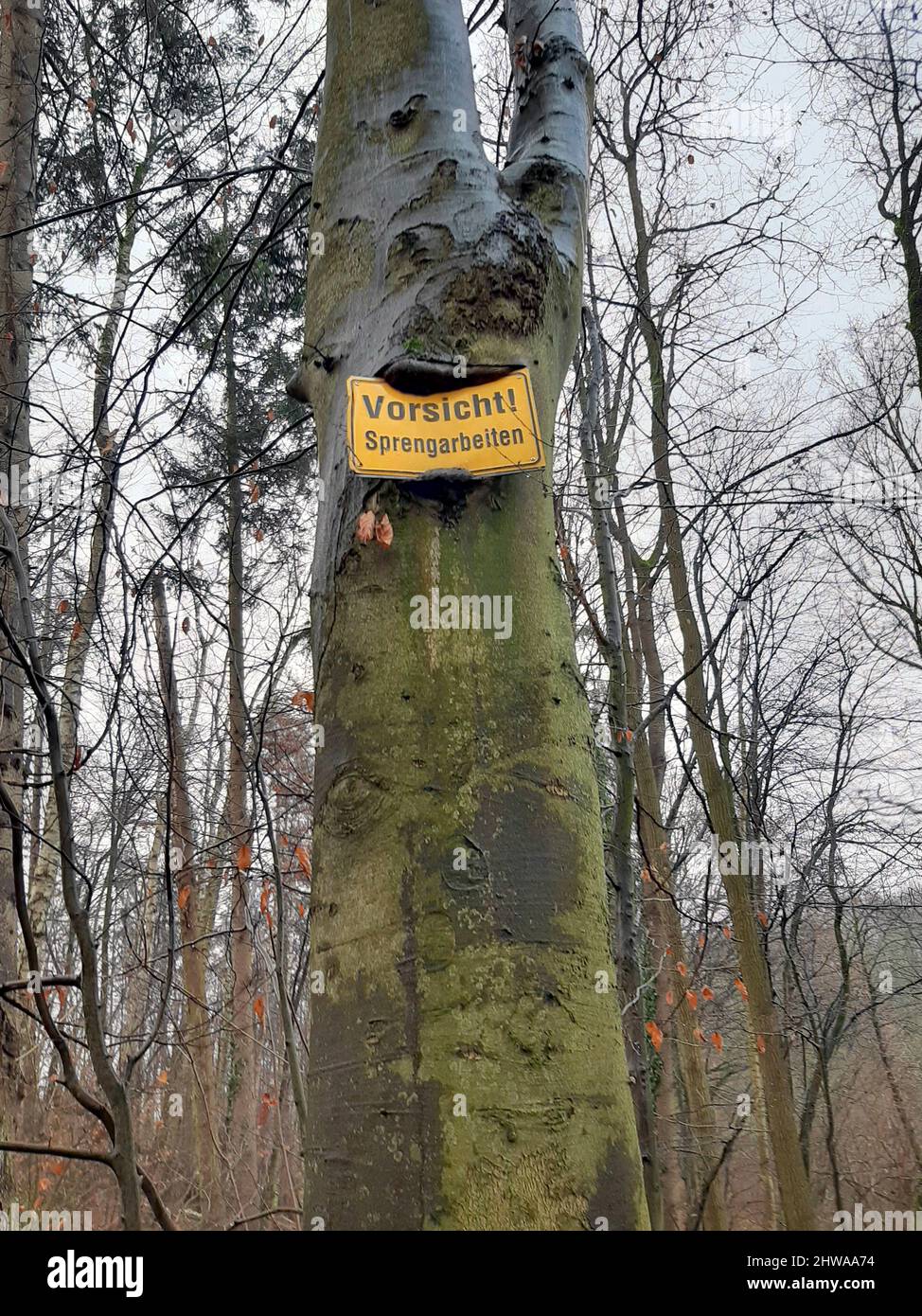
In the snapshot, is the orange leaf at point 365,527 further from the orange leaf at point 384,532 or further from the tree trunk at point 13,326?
the tree trunk at point 13,326

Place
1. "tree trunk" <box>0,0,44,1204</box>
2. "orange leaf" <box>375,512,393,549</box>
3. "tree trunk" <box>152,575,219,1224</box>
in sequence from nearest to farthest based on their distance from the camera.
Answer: "orange leaf" <box>375,512,393,549</box> < "tree trunk" <box>152,575,219,1224</box> < "tree trunk" <box>0,0,44,1204</box>

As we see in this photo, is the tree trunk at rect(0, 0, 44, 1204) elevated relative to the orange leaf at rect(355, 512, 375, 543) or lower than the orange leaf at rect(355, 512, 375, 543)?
elevated

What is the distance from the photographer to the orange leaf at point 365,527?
122 cm

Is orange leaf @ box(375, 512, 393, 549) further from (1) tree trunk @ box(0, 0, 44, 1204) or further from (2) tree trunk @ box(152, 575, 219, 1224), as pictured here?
(1) tree trunk @ box(0, 0, 44, 1204)

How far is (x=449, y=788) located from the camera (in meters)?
1.07

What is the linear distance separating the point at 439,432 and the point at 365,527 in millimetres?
187

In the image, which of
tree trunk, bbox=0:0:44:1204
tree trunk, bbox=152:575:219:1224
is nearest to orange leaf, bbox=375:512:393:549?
tree trunk, bbox=152:575:219:1224

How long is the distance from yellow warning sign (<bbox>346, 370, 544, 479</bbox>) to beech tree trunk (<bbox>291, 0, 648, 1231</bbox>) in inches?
1.1

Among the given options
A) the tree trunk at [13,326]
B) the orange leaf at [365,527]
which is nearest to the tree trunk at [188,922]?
the tree trunk at [13,326]

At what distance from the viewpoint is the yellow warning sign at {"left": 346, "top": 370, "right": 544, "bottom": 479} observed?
4.10 ft

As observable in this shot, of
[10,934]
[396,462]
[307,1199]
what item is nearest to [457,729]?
[396,462]

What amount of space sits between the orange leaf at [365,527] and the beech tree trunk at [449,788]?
0.07 feet

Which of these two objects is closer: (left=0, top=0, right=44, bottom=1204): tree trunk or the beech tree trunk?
the beech tree trunk

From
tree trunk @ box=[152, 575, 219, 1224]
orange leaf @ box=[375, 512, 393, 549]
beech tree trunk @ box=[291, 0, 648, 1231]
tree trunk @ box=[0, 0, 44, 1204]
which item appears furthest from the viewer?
tree trunk @ box=[0, 0, 44, 1204]
